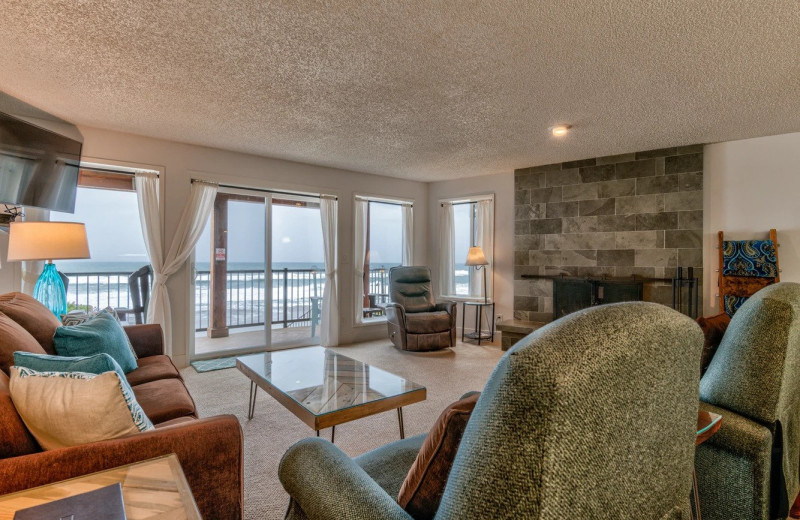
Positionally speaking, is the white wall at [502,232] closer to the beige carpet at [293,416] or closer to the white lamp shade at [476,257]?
the white lamp shade at [476,257]

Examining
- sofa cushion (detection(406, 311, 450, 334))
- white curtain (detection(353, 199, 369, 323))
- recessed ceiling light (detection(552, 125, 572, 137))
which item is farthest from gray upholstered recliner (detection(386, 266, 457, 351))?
recessed ceiling light (detection(552, 125, 572, 137))

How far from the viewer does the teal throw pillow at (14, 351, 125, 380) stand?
1.38m

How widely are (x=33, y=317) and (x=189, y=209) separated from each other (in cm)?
232

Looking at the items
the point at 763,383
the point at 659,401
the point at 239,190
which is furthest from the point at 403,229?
the point at 659,401

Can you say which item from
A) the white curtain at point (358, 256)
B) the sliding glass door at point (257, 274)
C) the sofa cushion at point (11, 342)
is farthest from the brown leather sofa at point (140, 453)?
the white curtain at point (358, 256)

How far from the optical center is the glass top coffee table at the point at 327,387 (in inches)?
78.5

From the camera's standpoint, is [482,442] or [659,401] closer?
[482,442]

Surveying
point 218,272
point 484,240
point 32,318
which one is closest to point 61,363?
point 32,318

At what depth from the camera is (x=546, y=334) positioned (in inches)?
22.8

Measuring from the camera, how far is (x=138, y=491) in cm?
100

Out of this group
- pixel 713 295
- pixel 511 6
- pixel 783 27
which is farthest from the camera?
pixel 713 295

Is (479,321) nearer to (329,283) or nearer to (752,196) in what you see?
(329,283)

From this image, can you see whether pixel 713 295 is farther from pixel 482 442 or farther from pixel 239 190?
pixel 239 190

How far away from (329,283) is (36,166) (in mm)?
3071
